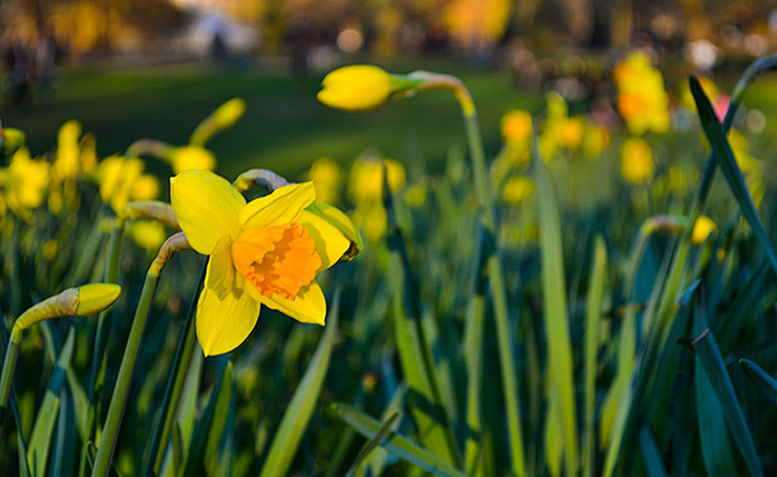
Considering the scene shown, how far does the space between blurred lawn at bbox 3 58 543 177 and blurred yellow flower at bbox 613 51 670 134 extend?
1.54 metres

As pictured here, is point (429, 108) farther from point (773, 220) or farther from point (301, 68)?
point (773, 220)

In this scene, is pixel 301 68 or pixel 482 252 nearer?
pixel 482 252

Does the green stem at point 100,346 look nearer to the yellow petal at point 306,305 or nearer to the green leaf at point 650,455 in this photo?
the yellow petal at point 306,305

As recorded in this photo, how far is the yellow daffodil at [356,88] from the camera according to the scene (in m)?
0.71

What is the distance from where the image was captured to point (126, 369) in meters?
0.53

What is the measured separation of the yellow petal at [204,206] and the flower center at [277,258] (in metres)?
0.02

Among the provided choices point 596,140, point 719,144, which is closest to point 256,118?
point 596,140

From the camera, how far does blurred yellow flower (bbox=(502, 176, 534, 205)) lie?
2.24m

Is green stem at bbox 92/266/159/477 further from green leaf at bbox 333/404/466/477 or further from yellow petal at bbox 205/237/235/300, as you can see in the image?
green leaf at bbox 333/404/466/477

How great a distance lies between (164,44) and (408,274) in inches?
1234

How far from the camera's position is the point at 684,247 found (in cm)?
85

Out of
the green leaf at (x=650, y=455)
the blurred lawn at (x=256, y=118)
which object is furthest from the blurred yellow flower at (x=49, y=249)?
the blurred lawn at (x=256, y=118)

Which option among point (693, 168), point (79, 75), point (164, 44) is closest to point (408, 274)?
point (693, 168)

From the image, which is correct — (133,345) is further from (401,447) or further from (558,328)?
(558,328)
